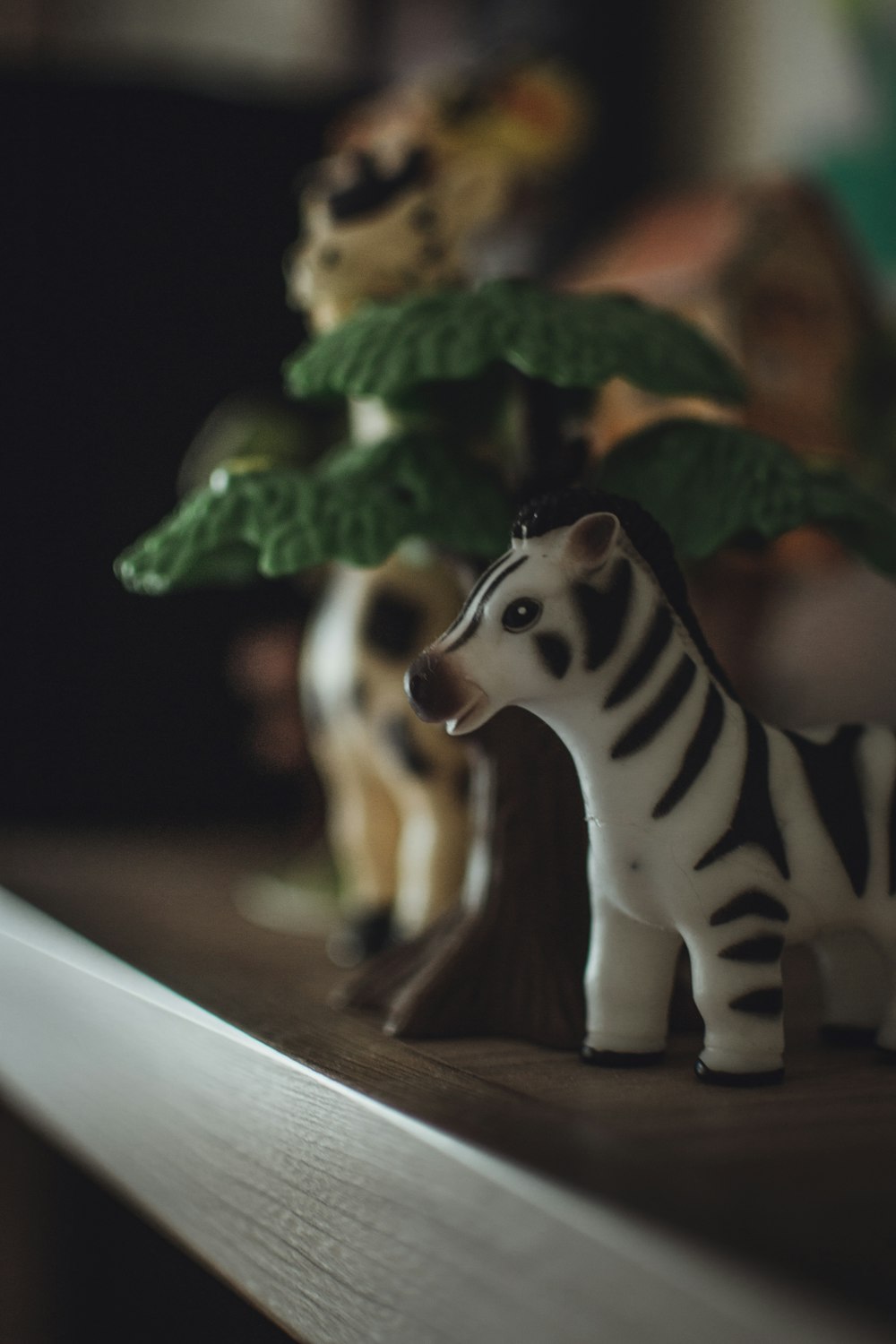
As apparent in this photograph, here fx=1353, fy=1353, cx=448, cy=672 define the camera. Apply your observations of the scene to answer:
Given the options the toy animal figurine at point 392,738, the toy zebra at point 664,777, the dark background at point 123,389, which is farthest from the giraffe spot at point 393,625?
the dark background at point 123,389

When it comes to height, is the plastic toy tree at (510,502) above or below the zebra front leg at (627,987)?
above

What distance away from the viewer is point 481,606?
0.43 metres

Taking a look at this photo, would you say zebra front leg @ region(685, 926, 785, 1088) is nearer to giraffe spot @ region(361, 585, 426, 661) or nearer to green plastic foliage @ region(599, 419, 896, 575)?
green plastic foliage @ region(599, 419, 896, 575)

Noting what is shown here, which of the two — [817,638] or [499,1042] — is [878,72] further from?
[499,1042]

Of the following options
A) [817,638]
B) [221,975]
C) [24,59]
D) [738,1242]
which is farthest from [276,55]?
[738,1242]

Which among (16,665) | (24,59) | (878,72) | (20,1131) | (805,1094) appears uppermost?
(24,59)

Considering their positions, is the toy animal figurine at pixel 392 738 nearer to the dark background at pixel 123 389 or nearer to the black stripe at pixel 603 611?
the black stripe at pixel 603 611

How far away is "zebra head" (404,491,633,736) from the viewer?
16.6 inches

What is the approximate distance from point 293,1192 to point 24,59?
1.11 meters

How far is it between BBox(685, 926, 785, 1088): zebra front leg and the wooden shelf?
0.01 metres

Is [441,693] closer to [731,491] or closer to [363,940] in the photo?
[731,491]

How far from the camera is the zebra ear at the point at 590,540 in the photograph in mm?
420

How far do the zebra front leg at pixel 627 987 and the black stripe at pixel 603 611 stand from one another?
88 mm

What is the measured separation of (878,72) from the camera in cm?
113
